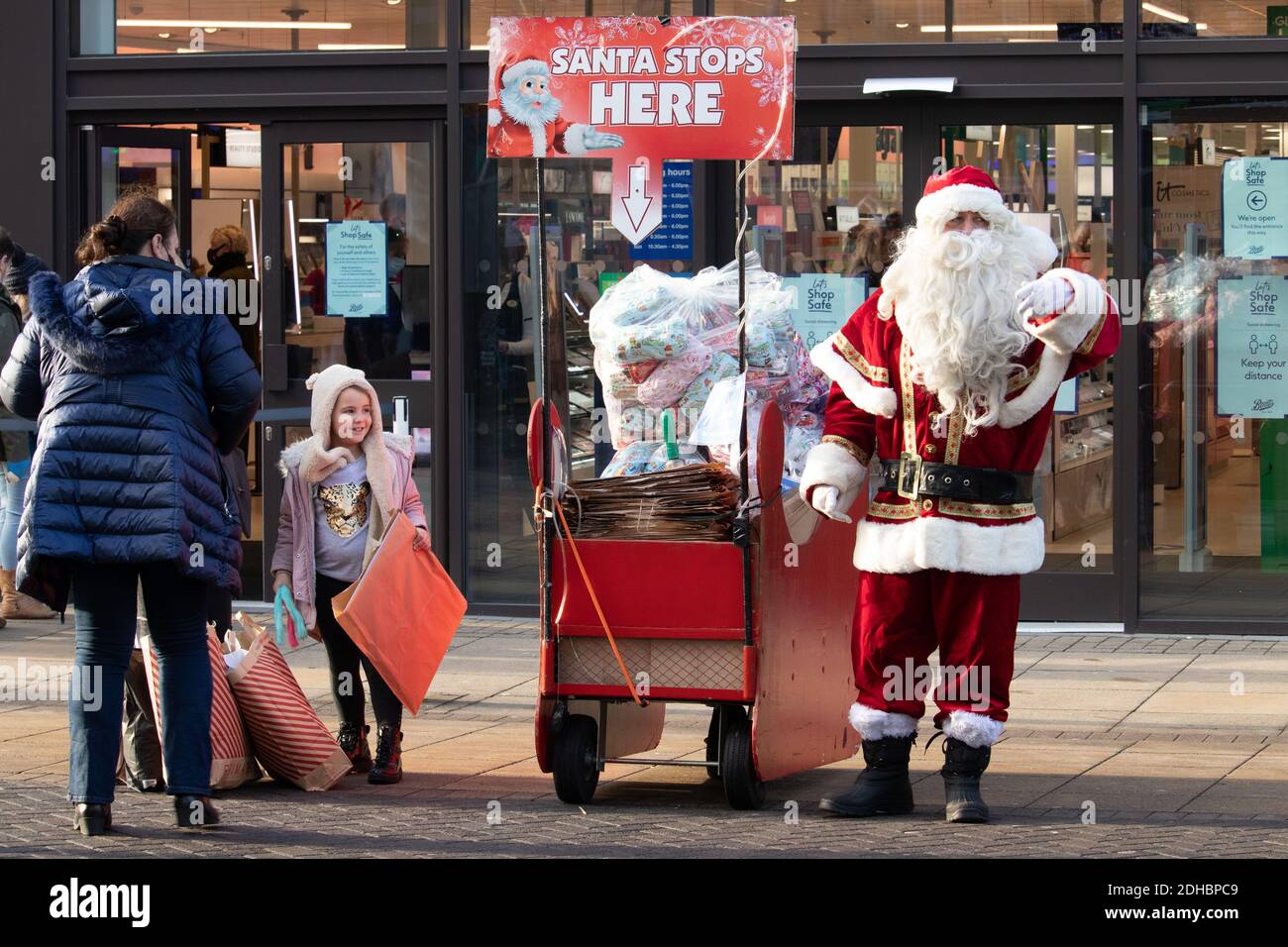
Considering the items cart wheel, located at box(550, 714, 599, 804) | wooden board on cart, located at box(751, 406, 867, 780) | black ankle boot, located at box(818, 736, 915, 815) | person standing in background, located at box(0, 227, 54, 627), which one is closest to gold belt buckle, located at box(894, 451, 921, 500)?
wooden board on cart, located at box(751, 406, 867, 780)

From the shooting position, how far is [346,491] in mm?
6996

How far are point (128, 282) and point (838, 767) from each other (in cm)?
312

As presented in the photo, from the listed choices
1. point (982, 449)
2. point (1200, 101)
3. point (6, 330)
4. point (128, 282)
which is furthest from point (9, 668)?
point (1200, 101)

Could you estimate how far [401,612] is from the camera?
22.4ft

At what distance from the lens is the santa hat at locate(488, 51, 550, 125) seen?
635cm

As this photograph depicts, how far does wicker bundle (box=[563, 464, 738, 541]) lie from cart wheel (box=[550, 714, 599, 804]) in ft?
2.13

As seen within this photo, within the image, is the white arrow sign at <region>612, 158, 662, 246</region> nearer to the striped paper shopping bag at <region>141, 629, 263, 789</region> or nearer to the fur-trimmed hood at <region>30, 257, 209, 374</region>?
the fur-trimmed hood at <region>30, 257, 209, 374</region>

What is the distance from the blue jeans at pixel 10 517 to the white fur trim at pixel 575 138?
5197mm

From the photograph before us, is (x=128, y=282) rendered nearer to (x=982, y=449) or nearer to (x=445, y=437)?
(x=982, y=449)

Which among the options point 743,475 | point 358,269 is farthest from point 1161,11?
point 743,475

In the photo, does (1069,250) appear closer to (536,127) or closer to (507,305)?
(507,305)

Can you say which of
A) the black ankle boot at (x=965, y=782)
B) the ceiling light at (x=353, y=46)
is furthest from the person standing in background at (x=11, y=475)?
the black ankle boot at (x=965, y=782)

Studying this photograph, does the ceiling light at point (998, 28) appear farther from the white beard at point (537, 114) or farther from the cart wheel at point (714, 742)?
the cart wheel at point (714, 742)

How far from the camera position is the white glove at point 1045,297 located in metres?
5.92
